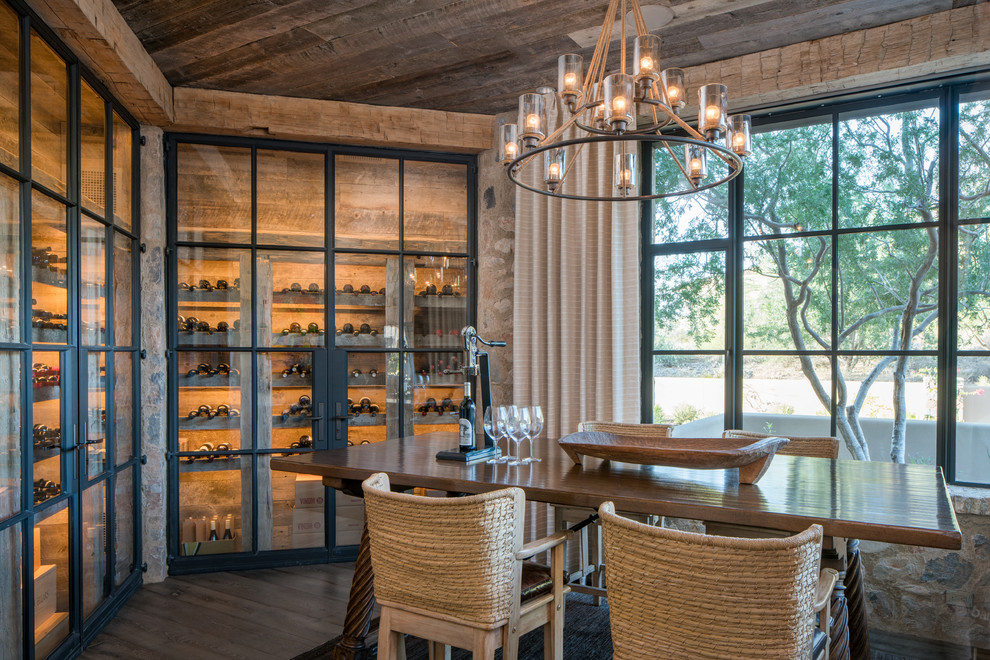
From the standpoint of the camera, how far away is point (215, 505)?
423cm

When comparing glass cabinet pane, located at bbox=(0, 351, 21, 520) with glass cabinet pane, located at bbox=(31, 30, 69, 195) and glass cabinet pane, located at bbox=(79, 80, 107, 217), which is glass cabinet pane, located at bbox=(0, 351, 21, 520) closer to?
glass cabinet pane, located at bbox=(31, 30, 69, 195)

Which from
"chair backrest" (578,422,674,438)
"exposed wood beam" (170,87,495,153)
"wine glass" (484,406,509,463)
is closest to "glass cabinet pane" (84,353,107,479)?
"exposed wood beam" (170,87,495,153)

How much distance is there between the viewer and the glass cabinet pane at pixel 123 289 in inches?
144

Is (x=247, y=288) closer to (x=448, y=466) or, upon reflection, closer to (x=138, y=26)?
(x=138, y=26)

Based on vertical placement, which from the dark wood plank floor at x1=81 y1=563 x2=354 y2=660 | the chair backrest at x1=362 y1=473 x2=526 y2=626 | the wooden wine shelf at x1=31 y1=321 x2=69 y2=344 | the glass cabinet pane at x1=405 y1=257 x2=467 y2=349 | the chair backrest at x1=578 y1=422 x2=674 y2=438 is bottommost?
the dark wood plank floor at x1=81 y1=563 x2=354 y2=660

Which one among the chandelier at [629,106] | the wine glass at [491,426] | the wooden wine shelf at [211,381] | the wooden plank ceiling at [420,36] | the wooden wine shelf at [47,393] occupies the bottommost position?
the wine glass at [491,426]

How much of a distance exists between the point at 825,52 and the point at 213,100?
330 centimetres

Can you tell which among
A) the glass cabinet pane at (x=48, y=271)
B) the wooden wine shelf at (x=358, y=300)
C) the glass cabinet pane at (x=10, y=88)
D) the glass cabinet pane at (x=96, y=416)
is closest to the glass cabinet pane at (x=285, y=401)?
the wooden wine shelf at (x=358, y=300)

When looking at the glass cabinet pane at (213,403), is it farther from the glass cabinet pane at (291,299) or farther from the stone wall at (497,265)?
the stone wall at (497,265)

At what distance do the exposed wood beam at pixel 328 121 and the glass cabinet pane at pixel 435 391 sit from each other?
136cm

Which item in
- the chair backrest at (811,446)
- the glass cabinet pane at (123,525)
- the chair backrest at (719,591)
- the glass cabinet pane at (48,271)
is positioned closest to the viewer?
the chair backrest at (719,591)

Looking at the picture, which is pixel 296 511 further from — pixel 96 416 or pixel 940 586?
pixel 940 586

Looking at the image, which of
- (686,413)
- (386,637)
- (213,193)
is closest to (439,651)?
(386,637)

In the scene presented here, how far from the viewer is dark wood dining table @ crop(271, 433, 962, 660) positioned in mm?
1789
